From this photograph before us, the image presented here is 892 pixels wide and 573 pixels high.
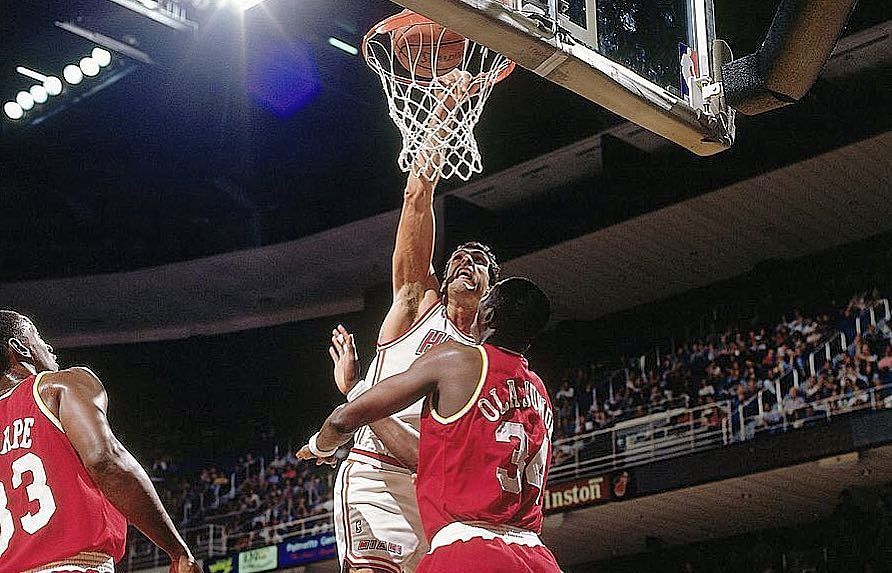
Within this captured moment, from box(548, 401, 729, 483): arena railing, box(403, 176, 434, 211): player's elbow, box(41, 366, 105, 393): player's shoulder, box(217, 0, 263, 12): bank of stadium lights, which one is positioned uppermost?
box(217, 0, 263, 12): bank of stadium lights

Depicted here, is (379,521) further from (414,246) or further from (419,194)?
(419,194)

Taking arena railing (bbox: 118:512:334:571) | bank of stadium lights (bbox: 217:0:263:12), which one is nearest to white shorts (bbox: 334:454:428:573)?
bank of stadium lights (bbox: 217:0:263:12)

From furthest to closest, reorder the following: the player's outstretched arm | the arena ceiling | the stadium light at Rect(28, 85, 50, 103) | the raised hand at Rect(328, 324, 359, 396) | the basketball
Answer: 1. the stadium light at Rect(28, 85, 50, 103)
2. the arena ceiling
3. the basketball
4. the raised hand at Rect(328, 324, 359, 396)
5. the player's outstretched arm

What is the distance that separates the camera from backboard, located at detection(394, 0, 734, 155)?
132 inches

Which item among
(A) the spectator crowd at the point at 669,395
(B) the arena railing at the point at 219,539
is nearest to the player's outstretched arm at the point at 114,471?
(A) the spectator crowd at the point at 669,395

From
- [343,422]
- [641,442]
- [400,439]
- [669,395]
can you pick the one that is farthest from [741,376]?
[343,422]

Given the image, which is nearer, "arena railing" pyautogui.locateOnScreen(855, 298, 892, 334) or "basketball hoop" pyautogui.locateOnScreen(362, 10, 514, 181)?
"basketball hoop" pyautogui.locateOnScreen(362, 10, 514, 181)

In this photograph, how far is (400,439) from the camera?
4.05 meters

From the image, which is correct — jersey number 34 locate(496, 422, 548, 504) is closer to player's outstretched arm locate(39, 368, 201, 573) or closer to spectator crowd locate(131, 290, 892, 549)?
player's outstretched arm locate(39, 368, 201, 573)

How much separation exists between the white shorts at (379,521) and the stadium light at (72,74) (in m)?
11.4

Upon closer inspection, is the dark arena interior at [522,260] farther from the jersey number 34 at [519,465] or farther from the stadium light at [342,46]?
the jersey number 34 at [519,465]

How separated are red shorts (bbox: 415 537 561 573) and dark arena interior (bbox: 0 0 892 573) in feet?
28.6

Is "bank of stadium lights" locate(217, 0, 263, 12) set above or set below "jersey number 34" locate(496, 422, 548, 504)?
above

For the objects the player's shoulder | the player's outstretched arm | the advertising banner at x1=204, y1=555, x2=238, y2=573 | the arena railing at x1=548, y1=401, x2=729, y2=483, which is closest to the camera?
the player's outstretched arm
